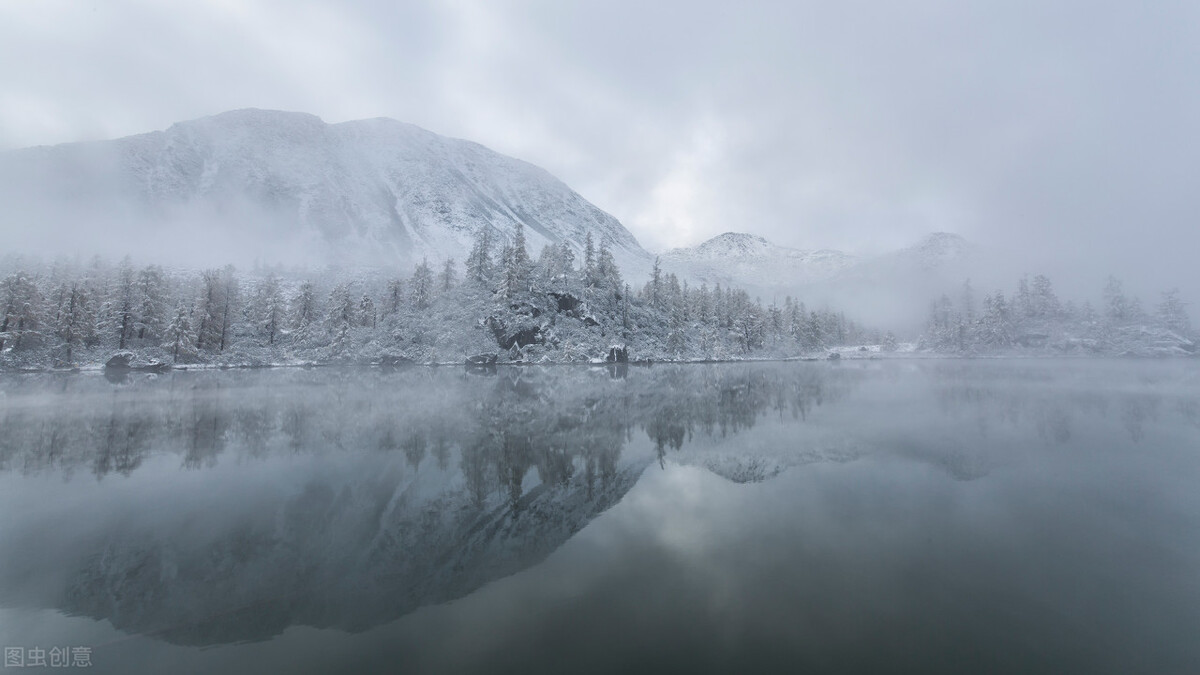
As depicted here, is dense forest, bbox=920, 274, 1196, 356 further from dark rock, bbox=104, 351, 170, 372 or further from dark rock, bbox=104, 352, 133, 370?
dark rock, bbox=104, 352, 133, 370

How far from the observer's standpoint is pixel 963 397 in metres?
43.0

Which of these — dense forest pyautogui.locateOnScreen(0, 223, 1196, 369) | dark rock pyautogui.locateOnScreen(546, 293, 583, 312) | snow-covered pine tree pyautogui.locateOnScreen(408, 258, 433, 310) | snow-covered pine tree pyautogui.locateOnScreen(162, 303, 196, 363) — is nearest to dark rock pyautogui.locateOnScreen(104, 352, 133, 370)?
dense forest pyautogui.locateOnScreen(0, 223, 1196, 369)

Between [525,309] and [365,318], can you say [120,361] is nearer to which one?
[365,318]

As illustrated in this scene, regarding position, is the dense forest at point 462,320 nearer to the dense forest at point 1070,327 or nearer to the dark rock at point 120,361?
the dense forest at point 1070,327

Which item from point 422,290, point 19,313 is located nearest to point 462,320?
point 422,290

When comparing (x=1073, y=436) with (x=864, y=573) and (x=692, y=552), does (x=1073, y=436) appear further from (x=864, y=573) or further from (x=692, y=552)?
(x=692, y=552)

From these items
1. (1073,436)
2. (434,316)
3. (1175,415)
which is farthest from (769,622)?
(434,316)

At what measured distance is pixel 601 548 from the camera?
12844mm

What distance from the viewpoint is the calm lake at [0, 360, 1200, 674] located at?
8.44 meters

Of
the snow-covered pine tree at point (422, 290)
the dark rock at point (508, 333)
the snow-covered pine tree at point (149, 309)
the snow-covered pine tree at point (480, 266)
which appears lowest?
the dark rock at point (508, 333)

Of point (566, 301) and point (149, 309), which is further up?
point (566, 301)

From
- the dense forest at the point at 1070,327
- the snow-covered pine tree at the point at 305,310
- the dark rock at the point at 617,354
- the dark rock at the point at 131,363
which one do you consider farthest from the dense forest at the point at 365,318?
the dense forest at the point at 1070,327

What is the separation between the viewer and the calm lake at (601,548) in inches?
332

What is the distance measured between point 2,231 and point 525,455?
278m
